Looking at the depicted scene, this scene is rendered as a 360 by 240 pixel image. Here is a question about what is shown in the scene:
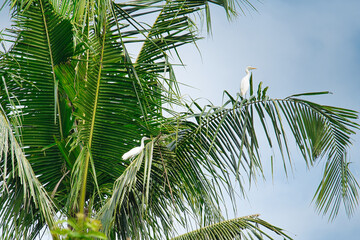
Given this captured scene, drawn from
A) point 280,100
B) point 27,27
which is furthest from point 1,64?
point 280,100

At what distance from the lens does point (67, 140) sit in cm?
460

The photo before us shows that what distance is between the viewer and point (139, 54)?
5.45 metres

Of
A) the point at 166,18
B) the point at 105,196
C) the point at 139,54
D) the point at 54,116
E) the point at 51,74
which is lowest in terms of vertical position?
the point at 105,196

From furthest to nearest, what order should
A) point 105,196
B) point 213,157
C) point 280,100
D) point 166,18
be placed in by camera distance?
1. point 166,18
2. point 105,196
3. point 213,157
4. point 280,100

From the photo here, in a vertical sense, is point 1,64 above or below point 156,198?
above

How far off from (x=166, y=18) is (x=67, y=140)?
5.48 ft

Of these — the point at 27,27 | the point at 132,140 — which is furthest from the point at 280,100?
the point at 27,27

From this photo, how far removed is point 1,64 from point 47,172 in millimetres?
1023

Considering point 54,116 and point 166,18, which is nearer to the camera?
point 54,116

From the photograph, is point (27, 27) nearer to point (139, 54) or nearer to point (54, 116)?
point (54, 116)

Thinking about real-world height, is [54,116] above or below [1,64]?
below

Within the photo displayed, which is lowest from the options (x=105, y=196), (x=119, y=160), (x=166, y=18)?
(x=105, y=196)

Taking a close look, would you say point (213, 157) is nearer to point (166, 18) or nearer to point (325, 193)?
point (325, 193)

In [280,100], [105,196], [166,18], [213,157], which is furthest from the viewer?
[166,18]
